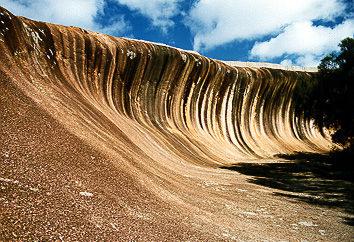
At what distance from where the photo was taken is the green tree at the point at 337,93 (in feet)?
89.3

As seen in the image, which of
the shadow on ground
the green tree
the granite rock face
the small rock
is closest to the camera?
the granite rock face

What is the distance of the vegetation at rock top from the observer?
27.2 meters

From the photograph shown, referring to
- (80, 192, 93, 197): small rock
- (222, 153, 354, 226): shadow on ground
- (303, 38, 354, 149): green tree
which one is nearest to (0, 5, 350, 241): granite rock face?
(80, 192, 93, 197): small rock

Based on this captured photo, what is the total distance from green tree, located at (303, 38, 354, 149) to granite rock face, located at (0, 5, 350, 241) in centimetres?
715

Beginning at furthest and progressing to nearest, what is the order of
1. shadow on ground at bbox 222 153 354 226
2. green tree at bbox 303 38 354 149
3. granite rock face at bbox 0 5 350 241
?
green tree at bbox 303 38 354 149 → shadow on ground at bbox 222 153 354 226 → granite rock face at bbox 0 5 350 241

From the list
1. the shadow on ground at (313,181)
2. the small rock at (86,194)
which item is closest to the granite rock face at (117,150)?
the small rock at (86,194)

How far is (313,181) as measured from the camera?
19891mm

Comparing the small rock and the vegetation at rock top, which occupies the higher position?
the vegetation at rock top

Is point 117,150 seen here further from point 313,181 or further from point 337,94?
point 337,94

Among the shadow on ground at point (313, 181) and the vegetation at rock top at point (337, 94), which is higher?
the vegetation at rock top at point (337, 94)

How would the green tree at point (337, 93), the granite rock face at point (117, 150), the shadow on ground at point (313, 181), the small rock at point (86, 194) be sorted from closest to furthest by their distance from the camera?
the granite rock face at point (117, 150) < the small rock at point (86, 194) < the shadow on ground at point (313, 181) < the green tree at point (337, 93)

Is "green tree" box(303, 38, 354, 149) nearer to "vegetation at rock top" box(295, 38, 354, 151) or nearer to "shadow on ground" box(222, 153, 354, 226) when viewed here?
"vegetation at rock top" box(295, 38, 354, 151)

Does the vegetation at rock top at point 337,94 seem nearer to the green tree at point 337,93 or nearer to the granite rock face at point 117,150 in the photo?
the green tree at point 337,93

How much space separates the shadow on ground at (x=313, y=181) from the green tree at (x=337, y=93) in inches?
132
